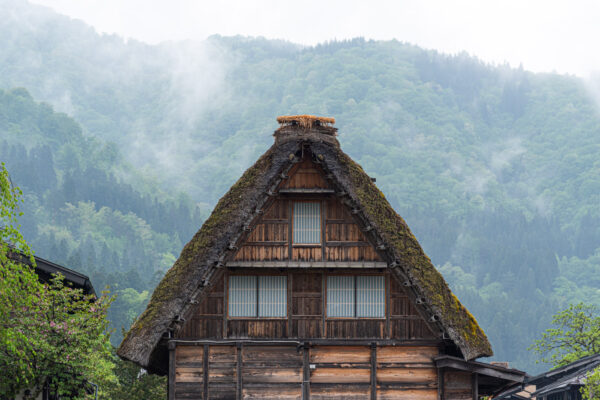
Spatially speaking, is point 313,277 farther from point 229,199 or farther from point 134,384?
point 134,384

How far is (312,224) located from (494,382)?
21.6ft

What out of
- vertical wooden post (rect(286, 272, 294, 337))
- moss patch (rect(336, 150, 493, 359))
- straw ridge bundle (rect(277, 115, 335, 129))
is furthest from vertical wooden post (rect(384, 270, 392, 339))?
straw ridge bundle (rect(277, 115, 335, 129))

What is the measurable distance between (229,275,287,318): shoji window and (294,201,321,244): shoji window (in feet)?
3.85

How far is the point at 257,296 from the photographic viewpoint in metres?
26.6

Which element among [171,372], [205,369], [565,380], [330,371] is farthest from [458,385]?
[565,380]

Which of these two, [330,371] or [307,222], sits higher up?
[307,222]

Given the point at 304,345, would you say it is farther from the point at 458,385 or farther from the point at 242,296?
the point at 458,385

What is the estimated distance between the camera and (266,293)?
1051 inches

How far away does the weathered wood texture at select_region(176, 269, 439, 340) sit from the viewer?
2634cm

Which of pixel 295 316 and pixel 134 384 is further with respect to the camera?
pixel 134 384

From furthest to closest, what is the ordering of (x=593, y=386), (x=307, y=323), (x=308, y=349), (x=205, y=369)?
(x=593, y=386) → (x=307, y=323) → (x=308, y=349) → (x=205, y=369)

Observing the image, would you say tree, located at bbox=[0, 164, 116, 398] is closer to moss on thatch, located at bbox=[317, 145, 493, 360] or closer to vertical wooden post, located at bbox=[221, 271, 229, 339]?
vertical wooden post, located at bbox=[221, 271, 229, 339]

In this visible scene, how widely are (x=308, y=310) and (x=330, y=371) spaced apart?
1.65 meters

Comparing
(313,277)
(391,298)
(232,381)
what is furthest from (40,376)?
(391,298)
